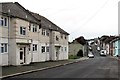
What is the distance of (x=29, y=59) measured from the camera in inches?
1754

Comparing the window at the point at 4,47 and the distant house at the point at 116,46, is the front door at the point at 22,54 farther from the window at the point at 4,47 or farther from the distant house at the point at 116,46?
the distant house at the point at 116,46

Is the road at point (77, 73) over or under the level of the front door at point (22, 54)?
under

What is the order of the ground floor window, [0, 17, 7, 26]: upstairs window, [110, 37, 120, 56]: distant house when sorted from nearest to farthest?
[0, 17, 7, 26]: upstairs window < the ground floor window < [110, 37, 120, 56]: distant house

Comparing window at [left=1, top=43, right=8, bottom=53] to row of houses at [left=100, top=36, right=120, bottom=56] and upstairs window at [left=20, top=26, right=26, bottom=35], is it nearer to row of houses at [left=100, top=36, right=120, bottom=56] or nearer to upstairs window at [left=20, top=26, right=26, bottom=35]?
upstairs window at [left=20, top=26, right=26, bottom=35]

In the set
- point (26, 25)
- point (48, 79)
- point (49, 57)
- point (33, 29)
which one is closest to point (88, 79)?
point (48, 79)

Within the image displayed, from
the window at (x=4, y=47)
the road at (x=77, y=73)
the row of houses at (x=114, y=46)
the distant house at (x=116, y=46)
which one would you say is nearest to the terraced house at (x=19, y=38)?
the window at (x=4, y=47)

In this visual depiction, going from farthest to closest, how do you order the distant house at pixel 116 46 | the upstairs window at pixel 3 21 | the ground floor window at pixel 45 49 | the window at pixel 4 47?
the distant house at pixel 116 46 → the ground floor window at pixel 45 49 → the window at pixel 4 47 → the upstairs window at pixel 3 21

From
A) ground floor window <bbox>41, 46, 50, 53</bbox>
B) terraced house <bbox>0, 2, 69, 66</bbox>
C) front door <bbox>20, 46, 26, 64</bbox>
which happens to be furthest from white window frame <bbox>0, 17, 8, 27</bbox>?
ground floor window <bbox>41, 46, 50, 53</bbox>

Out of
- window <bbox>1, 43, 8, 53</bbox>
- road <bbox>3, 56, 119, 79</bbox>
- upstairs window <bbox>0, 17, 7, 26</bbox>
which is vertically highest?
upstairs window <bbox>0, 17, 7, 26</bbox>

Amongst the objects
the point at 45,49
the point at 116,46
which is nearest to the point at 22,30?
the point at 45,49

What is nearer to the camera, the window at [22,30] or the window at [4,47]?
the window at [4,47]

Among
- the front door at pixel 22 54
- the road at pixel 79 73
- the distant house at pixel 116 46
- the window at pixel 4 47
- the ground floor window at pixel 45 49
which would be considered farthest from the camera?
the distant house at pixel 116 46

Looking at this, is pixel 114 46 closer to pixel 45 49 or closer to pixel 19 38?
pixel 45 49

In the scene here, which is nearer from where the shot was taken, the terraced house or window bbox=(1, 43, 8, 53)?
window bbox=(1, 43, 8, 53)
